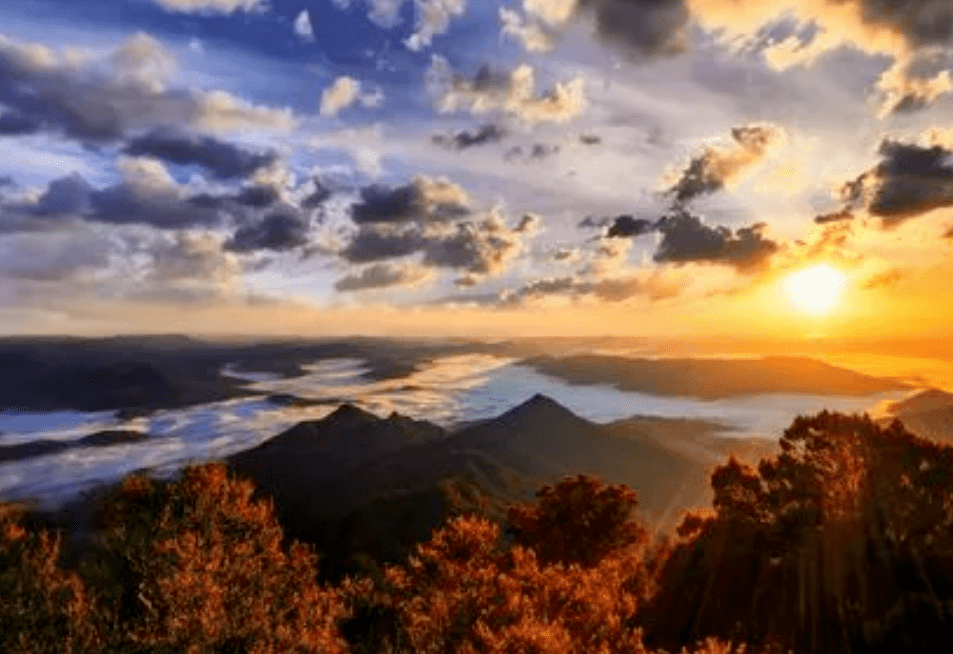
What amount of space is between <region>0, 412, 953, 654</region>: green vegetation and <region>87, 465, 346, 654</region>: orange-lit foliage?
0.42ft

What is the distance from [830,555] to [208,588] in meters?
32.4

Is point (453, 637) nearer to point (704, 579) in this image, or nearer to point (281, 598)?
point (281, 598)

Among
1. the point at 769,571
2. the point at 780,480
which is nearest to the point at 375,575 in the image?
the point at 780,480

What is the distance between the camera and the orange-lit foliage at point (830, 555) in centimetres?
4622

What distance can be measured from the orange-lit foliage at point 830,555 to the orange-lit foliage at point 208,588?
20.4 metres

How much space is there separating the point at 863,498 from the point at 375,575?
295ft

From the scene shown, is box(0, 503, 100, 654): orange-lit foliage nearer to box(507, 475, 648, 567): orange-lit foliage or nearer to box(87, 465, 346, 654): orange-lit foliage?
box(87, 465, 346, 654): orange-lit foliage

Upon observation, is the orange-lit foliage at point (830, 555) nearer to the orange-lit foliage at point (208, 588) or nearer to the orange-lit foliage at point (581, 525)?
the orange-lit foliage at point (208, 588)

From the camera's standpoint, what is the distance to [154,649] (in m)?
34.1

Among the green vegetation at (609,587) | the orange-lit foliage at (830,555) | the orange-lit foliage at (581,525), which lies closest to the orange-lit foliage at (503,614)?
the green vegetation at (609,587)

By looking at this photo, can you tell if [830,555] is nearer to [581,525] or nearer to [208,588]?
[208,588]

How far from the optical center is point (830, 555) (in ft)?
171

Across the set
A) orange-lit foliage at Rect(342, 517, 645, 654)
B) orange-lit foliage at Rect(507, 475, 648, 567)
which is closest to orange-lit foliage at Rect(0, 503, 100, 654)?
orange-lit foliage at Rect(342, 517, 645, 654)

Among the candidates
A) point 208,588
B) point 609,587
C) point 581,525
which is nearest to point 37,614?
point 208,588
